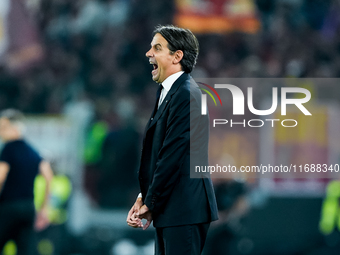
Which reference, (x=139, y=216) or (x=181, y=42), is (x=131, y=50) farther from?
(x=139, y=216)

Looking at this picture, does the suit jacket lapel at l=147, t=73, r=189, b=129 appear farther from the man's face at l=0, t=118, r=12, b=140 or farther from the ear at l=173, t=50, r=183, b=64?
the man's face at l=0, t=118, r=12, b=140

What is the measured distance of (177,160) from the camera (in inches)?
74.2

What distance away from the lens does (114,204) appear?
5.76 meters

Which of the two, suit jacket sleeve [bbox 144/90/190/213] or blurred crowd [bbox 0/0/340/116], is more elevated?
blurred crowd [bbox 0/0/340/116]

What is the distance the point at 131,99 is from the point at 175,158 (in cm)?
425

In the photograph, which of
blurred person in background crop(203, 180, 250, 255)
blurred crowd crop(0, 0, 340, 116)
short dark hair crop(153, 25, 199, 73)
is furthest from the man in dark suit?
blurred crowd crop(0, 0, 340, 116)

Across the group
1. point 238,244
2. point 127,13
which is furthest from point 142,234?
point 127,13

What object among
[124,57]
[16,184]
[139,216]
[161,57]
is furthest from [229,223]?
[161,57]

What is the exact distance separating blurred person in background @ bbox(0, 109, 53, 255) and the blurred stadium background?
1.11 meters

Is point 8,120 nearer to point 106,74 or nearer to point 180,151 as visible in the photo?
point 106,74

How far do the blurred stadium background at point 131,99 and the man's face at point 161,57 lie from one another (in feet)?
11.4

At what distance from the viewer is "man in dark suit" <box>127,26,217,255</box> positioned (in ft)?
6.19

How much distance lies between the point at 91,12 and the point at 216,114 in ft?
8.25

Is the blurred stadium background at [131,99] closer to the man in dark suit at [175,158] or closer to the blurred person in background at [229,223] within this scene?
the blurred person in background at [229,223]
